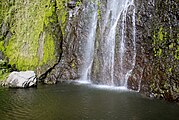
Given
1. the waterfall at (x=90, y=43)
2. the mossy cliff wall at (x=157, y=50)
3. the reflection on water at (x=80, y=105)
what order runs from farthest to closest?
the waterfall at (x=90, y=43) < the mossy cliff wall at (x=157, y=50) < the reflection on water at (x=80, y=105)

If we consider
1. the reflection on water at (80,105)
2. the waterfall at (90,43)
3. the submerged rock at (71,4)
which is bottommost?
the reflection on water at (80,105)

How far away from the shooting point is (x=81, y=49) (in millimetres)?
14875

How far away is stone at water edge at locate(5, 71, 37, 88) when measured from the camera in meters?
12.8

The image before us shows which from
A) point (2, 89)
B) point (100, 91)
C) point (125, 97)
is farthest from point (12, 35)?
point (125, 97)

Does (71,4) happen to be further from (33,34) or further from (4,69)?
(4,69)

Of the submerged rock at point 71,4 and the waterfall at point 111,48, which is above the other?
the submerged rock at point 71,4

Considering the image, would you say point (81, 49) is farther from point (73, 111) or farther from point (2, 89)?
point (73, 111)

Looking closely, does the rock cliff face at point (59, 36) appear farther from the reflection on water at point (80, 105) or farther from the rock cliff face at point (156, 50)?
the reflection on water at point (80, 105)

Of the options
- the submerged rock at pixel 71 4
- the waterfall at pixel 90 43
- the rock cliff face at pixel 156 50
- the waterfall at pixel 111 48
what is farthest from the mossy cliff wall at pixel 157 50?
the submerged rock at pixel 71 4

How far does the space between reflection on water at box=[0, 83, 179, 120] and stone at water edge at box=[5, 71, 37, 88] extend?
21.6 inches

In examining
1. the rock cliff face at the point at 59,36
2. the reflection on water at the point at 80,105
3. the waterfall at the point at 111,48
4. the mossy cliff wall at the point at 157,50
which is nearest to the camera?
the reflection on water at the point at 80,105

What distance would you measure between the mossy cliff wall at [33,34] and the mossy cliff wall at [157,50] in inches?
182

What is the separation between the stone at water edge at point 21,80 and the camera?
1277cm

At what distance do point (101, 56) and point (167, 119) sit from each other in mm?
5987
